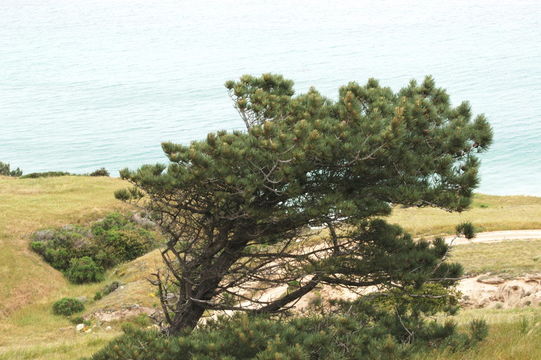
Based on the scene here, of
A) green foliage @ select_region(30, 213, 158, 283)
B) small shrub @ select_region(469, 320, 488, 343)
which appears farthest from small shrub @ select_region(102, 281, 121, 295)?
small shrub @ select_region(469, 320, 488, 343)

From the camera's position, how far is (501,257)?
28312 millimetres

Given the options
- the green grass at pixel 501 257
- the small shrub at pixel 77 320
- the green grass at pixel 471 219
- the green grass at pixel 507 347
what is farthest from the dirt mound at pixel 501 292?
the small shrub at pixel 77 320

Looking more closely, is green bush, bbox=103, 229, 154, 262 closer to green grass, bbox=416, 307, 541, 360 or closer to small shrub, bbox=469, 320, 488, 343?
green grass, bbox=416, 307, 541, 360

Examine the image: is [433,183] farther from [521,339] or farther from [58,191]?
[58,191]

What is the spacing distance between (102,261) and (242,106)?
29.2 m

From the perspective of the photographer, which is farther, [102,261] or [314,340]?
[102,261]

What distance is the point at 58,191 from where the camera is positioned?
5188 centimetres

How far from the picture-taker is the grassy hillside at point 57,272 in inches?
805

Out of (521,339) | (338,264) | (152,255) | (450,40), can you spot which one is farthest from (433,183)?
(450,40)

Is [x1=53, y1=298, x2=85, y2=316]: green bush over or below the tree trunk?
below

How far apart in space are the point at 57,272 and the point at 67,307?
18.2ft

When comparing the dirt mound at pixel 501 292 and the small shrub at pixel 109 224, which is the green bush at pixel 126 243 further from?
the dirt mound at pixel 501 292

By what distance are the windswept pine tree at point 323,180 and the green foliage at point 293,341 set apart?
812mm

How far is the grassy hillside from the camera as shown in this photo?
20438mm
